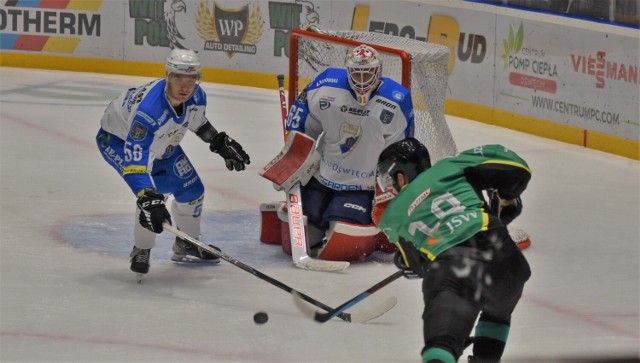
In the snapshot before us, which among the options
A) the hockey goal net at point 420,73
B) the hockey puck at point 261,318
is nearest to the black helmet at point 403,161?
the hockey puck at point 261,318

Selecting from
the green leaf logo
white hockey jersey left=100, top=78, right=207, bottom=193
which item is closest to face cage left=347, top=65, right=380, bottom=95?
white hockey jersey left=100, top=78, right=207, bottom=193

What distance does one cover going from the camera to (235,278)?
215 inches

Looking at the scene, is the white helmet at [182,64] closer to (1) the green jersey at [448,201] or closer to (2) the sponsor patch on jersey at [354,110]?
(2) the sponsor patch on jersey at [354,110]

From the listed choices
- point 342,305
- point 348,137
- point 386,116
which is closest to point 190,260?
point 348,137

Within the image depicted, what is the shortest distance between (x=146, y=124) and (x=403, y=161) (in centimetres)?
194

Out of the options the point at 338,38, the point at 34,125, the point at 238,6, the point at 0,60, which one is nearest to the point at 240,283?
the point at 338,38

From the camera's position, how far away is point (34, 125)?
29.3 ft

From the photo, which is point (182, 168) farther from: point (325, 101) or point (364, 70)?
point (364, 70)

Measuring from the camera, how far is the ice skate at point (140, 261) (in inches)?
209

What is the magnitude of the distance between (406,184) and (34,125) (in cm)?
584

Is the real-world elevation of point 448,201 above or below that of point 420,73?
above

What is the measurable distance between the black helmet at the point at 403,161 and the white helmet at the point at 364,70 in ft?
6.57

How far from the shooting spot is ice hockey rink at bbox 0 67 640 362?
4.48 meters

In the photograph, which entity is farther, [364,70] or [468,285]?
[364,70]
